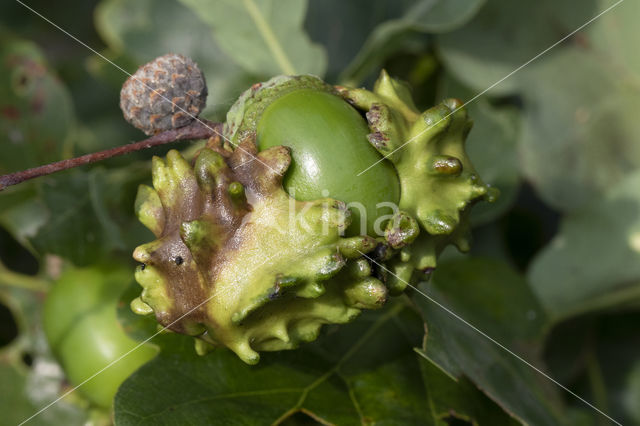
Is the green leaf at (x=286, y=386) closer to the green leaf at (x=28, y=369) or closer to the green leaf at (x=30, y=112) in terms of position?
the green leaf at (x=28, y=369)

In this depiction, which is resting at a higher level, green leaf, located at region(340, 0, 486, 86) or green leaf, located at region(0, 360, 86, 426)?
green leaf, located at region(340, 0, 486, 86)

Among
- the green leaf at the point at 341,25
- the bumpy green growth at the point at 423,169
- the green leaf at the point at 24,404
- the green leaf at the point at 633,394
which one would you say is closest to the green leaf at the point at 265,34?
the green leaf at the point at 341,25

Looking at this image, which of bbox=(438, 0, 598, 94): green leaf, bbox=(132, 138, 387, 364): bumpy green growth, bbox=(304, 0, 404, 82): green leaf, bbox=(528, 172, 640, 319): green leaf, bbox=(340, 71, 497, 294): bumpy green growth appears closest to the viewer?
bbox=(132, 138, 387, 364): bumpy green growth

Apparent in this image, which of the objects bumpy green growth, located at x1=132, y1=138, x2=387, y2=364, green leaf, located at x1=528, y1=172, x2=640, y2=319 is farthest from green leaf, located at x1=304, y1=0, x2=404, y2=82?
bumpy green growth, located at x1=132, y1=138, x2=387, y2=364

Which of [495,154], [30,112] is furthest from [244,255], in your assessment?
[30,112]

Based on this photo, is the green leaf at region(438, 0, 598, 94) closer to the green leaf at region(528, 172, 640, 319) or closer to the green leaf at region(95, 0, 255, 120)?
the green leaf at region(528, 172, 640, 319)

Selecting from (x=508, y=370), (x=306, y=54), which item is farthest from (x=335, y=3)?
(x=508, y=370)

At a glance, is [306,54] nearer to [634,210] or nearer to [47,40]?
[634,210]
